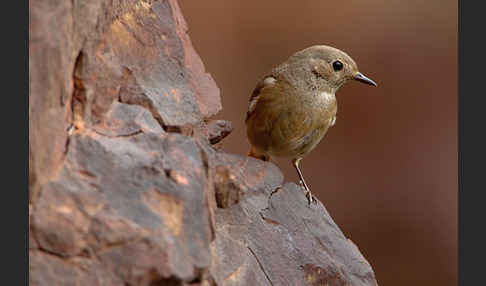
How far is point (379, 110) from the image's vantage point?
603 centimetres

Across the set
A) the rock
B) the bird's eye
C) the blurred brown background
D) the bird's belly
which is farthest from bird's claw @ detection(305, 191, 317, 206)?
the blurred brown background

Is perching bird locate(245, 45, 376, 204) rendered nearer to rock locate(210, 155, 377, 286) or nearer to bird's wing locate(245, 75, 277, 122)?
bird's wing locate(245, 75, 277, 122)

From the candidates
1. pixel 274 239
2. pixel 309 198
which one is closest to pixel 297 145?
pixel 309 198

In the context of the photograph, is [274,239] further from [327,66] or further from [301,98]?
[327,66]

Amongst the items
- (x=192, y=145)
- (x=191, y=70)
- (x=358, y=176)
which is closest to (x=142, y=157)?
(x=192, y=145)

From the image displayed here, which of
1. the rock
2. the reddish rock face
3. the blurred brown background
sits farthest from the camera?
the blurred brown background

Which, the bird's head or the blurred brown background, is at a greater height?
the bird's head

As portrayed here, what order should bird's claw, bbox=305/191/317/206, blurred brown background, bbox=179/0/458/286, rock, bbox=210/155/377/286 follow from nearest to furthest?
rock, bbox=210/155/377/286, bird's claw, bbox=305/191/317/206, blurred brown background, bbox=179/0/458/286

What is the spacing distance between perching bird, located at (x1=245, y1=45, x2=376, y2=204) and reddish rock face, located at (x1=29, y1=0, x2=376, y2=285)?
0.72 metres

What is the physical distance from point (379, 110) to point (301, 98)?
2401 millimetres

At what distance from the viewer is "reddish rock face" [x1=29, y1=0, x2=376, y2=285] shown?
2.06 m

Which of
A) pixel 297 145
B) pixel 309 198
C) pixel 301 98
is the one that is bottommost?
pixel 309 198

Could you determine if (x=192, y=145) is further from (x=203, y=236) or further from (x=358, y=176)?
(x=358, y=176)

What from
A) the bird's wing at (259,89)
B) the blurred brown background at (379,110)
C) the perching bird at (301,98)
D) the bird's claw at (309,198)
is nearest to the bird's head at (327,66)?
the perching bird at (301,98)
